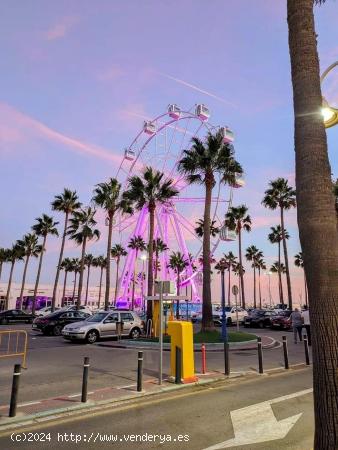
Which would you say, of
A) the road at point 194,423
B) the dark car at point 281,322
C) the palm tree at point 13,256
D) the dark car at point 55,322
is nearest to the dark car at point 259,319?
the dark car at point 281,322

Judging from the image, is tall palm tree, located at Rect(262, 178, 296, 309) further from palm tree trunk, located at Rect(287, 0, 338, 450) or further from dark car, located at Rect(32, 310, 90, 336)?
palm tree trunk, located at Rect(287, 0, 338, 450)

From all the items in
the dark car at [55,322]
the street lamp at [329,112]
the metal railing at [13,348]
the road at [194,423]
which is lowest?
the road at [194,423]

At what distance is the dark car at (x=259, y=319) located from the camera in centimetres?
3706

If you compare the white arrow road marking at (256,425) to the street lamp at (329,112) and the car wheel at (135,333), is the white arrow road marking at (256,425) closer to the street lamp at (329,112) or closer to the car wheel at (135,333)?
the street lamp at (329,112)

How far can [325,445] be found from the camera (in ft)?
12.1

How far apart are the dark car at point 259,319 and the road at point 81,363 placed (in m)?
17.8

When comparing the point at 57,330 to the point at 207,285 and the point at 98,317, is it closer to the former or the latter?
the point at 98,317

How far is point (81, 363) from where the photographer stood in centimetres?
1374

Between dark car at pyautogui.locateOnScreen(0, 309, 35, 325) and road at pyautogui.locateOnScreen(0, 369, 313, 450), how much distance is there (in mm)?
35130

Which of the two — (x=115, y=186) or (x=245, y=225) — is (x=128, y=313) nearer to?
(x=115, y=186)

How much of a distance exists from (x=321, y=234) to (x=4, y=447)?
16.9 ft

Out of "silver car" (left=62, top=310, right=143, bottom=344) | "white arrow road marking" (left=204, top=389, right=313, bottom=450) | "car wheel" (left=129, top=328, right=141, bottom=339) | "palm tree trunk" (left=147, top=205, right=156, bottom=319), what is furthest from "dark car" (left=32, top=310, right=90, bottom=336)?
"white arrow road marking" (left=204, top=389, right=313, bottom=450)

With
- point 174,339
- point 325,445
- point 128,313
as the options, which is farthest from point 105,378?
point 128,313

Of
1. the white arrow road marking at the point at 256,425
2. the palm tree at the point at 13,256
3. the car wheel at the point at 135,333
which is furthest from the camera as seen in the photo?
the palm tree at the point at 13,256
